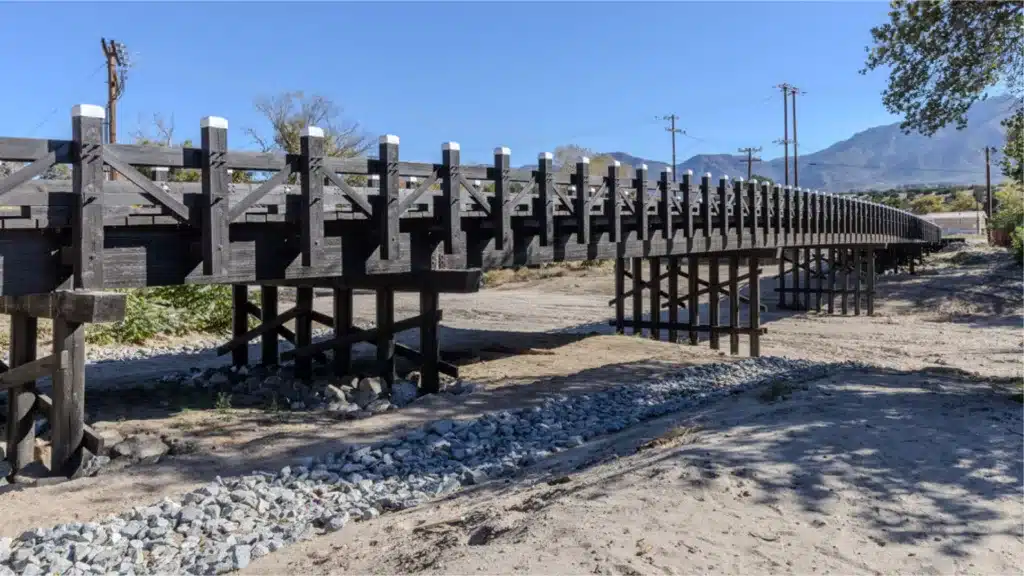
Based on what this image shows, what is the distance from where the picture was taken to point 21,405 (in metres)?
7.54

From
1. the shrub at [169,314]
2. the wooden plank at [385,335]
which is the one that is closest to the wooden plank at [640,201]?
the wooden plank at [385,335]

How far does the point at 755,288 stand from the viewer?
733 inches

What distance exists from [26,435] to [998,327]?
2774cm

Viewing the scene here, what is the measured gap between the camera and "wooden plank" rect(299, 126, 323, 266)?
784 cm

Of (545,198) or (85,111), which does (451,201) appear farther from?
(85,111)

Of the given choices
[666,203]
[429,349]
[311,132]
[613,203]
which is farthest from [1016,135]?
[311,132]

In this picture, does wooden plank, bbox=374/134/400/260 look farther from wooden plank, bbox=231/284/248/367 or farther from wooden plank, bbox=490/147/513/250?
wooden plank, bbox=231/284/248/367

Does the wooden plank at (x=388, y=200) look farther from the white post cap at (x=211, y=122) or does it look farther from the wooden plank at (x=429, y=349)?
the wooden plank at (x=429, y=349)

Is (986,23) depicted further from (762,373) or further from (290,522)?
(290,522)

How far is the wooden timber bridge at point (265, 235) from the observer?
6512 millimetres

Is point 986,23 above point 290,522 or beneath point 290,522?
above

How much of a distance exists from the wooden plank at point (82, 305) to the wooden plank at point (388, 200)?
2989mm

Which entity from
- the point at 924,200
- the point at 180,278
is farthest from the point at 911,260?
the point at 924,200

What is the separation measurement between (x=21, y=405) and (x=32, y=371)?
578mm
